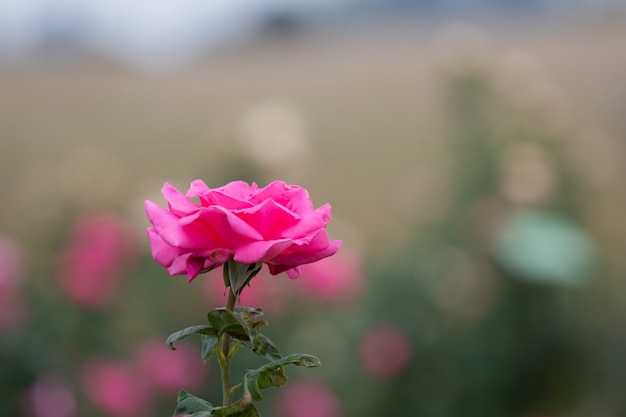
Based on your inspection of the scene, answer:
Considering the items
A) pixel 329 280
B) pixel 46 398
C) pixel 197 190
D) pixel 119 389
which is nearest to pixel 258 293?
pixel 329 280

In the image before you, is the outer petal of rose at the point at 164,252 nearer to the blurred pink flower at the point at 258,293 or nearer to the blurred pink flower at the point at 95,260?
the blurred pink flower at the point at 258,293

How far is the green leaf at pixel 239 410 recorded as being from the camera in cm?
37

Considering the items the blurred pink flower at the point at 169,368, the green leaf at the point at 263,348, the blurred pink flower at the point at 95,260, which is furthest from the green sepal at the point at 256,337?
the blurred pink flower at the point at 95,260

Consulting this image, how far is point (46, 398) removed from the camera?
1.53 metres

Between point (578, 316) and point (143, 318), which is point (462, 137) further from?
point (143, 318)

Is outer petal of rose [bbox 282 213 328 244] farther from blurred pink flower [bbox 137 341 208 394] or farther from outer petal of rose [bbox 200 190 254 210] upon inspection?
blurred pink flower [bbox 137 341 208 394]

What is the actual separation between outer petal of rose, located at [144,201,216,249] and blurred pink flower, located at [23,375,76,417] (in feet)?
4.16

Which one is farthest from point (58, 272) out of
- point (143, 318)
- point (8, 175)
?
point (8, 175)

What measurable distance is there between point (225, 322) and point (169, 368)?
141 centimetres

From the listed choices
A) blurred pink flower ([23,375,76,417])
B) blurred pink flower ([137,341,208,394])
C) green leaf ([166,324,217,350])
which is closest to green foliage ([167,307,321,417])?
green leaf ([166,324,217,350])

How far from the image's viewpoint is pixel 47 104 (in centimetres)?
479

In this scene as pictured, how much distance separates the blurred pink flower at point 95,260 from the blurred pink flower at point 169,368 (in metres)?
0.18

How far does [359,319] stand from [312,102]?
2.87m

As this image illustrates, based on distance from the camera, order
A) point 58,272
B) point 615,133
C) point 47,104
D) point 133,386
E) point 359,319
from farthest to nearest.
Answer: point 47,104 → point 615,133 → point 359,319 → point 58,272 → point 133,386
